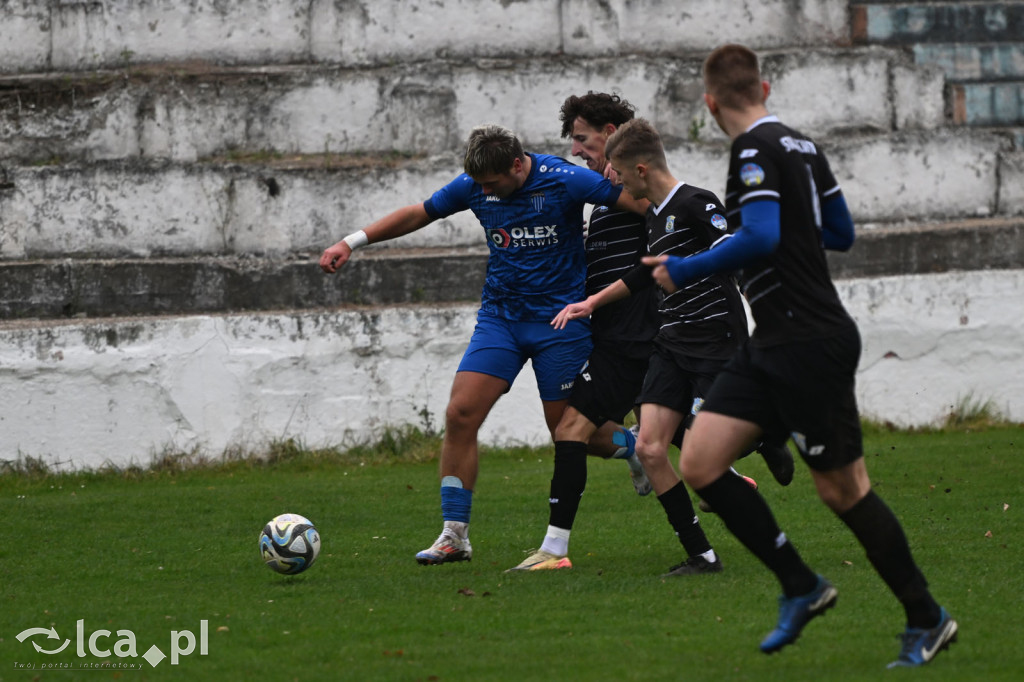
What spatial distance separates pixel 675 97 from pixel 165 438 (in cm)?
651

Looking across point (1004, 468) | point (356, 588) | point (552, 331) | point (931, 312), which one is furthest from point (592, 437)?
point (931, 312)

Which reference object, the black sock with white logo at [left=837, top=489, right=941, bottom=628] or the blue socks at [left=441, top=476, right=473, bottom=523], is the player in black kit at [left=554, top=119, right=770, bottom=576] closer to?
the blue socks at [left=441, top=476, right=473, bottom=523]

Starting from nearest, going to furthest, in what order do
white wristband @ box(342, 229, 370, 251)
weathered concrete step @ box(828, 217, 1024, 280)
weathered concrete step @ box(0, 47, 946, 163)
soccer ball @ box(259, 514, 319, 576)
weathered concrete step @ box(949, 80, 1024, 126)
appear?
soccer ball @ box(259, 514, 319, 576)
white wristband @ box(342, 229, 370, 251)
weathered concrete step @ box(828, 217, 1024, 280)
weathered concrete step @ box(0, 47, 946, 163)
weathered concrete step @ box(949, 80, 1024, 126)

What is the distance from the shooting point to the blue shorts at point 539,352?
7.14 m

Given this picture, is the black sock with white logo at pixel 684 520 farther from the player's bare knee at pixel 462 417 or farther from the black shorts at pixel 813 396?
the black shorts at pixel 813 396

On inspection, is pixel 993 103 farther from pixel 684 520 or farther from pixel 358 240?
pixel 684 520

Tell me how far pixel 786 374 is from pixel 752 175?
0.72 m

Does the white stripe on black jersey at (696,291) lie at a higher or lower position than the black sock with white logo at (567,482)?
higher

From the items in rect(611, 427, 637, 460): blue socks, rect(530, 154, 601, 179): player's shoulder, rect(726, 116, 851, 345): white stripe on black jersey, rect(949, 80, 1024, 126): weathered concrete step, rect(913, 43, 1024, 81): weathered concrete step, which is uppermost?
rect(913, 43, 1024, 81): weathered concrete step

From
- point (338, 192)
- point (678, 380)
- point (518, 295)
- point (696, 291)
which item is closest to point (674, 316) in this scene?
point (696, 291)

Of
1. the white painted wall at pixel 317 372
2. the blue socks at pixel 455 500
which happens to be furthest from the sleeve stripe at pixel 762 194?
the white painted wall at pixel 317 372

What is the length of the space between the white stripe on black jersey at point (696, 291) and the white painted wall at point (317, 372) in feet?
18.9

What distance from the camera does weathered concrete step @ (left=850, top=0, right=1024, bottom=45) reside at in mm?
15414

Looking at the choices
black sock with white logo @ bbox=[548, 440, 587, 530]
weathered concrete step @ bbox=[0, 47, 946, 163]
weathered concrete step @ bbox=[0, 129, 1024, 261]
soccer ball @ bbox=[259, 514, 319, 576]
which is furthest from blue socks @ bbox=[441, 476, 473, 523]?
weathered concrete step @ bbox=[0, 47, 946, 163]
